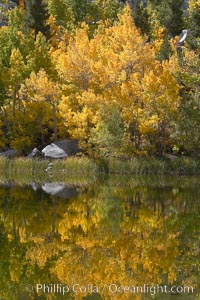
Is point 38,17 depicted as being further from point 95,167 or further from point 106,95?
point 95,167

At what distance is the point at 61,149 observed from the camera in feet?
143

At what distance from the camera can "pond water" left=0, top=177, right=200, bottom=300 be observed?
33.3 ft

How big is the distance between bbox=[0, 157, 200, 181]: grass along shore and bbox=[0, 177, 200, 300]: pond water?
13695mm

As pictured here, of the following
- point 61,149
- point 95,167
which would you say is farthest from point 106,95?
point 95,167

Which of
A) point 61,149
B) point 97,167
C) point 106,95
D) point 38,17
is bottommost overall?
point 97,167

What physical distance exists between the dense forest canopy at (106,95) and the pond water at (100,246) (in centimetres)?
1689

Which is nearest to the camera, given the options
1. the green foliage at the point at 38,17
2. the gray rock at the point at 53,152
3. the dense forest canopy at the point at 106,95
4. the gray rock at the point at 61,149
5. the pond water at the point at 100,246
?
the pond water at the point at 100,246

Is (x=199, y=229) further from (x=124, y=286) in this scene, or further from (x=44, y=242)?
(x=124, y=286)

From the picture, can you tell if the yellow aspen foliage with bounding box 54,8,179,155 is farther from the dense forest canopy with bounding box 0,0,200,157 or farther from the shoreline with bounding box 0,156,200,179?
the shoreline with bounding box 0,156,200,179

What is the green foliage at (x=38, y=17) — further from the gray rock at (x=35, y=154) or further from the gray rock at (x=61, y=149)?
the gray rock at (x=35, y=154)

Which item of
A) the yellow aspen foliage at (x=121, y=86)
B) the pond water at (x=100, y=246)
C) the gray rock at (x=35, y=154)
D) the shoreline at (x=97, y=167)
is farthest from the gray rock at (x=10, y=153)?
the pond water at (x=100, y=246)

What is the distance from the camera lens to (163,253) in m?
12.8

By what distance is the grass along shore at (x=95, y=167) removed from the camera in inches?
1513

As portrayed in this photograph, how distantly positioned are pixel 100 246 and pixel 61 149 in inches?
1202
